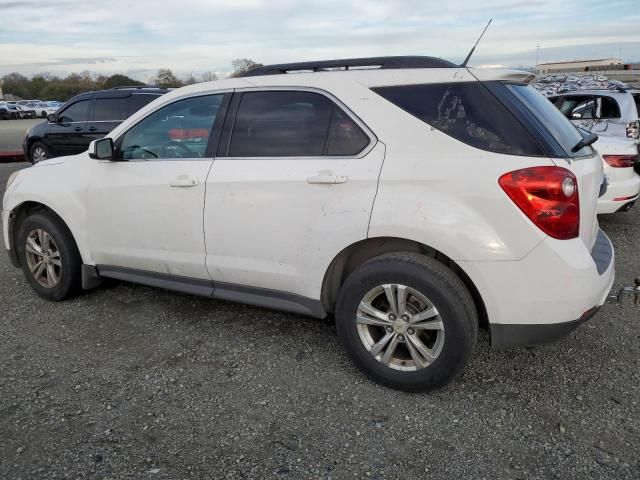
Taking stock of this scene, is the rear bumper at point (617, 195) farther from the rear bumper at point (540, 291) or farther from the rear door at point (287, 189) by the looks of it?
the rear door at point (287, 189)

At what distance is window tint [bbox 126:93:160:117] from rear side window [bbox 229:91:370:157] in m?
7.75

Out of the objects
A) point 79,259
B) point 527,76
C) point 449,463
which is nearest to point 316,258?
point 449,463

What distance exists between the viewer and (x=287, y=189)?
3291 millimetres

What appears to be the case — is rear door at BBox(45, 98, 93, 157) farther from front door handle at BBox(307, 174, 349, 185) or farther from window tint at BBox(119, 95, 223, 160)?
front door handle at BBox(307, 174, 349, 185)

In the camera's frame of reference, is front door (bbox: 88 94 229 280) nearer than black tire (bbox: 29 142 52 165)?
Yes

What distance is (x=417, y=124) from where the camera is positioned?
9.98 feet

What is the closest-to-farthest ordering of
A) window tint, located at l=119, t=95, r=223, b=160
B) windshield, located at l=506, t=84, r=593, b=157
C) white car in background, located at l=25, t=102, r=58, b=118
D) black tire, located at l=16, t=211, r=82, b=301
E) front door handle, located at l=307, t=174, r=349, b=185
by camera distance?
1. windshield, located at l=506, t=84, r=593, b=157
2. front door handle, located at l=307, t=174, r=349, b=185
3. window tint, located at l=119, t=95, r=223, b=160
4. black tire, located at l=16, t=211, r=82, b=301
5. white car in background, located at l=25, t=102, r=58, b=118

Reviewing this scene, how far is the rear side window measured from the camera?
322cm

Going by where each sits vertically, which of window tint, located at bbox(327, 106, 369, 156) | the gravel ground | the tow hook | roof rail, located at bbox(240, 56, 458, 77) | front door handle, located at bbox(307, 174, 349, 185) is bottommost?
the gravel ground

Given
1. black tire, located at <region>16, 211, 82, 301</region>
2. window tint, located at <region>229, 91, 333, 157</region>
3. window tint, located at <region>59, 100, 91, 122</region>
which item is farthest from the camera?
window tint, located at <region>59, 100, 91, 122</region>

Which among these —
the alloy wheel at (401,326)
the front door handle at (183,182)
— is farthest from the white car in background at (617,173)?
the front door handle at (183,182)

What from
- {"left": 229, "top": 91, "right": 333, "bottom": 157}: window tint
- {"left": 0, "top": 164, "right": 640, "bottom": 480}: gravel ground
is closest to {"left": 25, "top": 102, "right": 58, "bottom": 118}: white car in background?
{"left": 0, "top": 164, "right": 640, "bottom": 480}: gravel ground

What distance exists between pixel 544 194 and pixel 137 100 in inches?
377

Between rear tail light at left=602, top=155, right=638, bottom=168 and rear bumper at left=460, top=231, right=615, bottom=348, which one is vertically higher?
rear tail light at left=602, top=155, right=638, bottom=168
